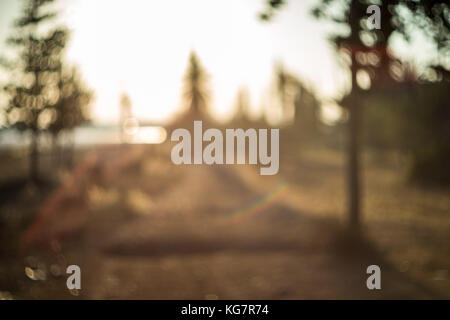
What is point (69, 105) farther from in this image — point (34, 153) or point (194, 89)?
point (194, 89)

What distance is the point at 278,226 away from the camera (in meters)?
11.6

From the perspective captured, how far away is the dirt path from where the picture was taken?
22.7 ft

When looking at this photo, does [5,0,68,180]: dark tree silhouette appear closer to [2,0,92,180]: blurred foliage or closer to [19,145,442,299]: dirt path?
[2,0,92,180]: blurred foliage

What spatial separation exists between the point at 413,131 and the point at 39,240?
2156 cm

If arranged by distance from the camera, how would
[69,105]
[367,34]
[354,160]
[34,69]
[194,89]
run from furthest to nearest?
1. [194,89]
2. [69,105]
3. [34,69]
4. [354,160]
5. [367,34]

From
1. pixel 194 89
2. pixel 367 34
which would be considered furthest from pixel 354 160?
pixel 194 89

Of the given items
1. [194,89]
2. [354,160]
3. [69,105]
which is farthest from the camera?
[194,89]

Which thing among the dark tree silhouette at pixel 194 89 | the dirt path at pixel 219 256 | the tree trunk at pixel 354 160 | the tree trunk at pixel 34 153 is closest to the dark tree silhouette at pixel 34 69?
the tree trunk at pixel 34 153

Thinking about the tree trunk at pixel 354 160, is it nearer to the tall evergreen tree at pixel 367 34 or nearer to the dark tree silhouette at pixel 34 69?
the tall evergreen tree at pixel 367 34

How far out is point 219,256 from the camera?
9.09m
